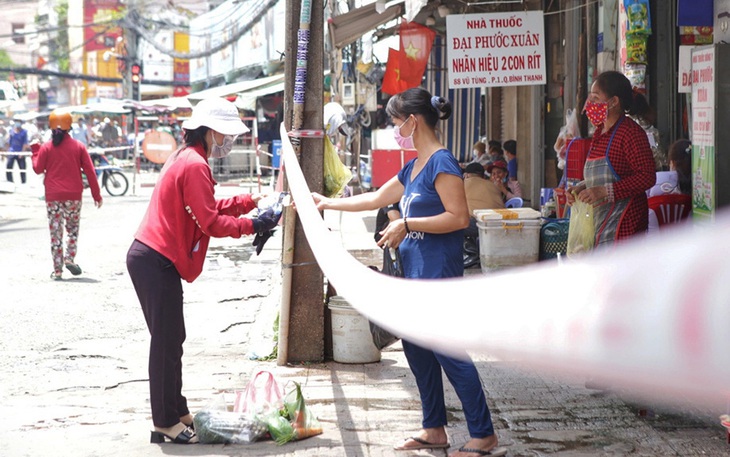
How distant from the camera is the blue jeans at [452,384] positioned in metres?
4.79

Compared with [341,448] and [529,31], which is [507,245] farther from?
[341,448]

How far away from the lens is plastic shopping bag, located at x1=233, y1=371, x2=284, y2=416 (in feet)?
17.9

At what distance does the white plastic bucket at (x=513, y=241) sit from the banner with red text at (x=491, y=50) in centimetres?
209

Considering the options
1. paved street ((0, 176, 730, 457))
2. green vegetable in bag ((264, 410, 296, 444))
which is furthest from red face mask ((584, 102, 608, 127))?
green vegetable in bag ((264, 410, 296, 444))

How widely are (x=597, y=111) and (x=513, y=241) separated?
3651mm

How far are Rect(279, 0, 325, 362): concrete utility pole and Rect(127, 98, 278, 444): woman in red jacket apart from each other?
1.67 m

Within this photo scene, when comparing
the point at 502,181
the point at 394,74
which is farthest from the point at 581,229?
the point at 394,74

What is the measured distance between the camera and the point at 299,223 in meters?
7.05

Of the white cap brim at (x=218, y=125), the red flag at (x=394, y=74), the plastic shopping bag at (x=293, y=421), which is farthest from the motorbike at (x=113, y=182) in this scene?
the plastic shopping bag at (x=293, y=421)

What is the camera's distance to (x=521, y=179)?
53.4 ft

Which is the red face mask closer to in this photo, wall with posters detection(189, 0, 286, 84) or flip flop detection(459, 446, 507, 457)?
flip flop detection(459, 446, 507, 457)

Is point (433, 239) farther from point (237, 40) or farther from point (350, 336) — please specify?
point (237, 40)

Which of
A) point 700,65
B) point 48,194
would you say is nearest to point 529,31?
point 700,65

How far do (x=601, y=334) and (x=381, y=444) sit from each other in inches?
148
